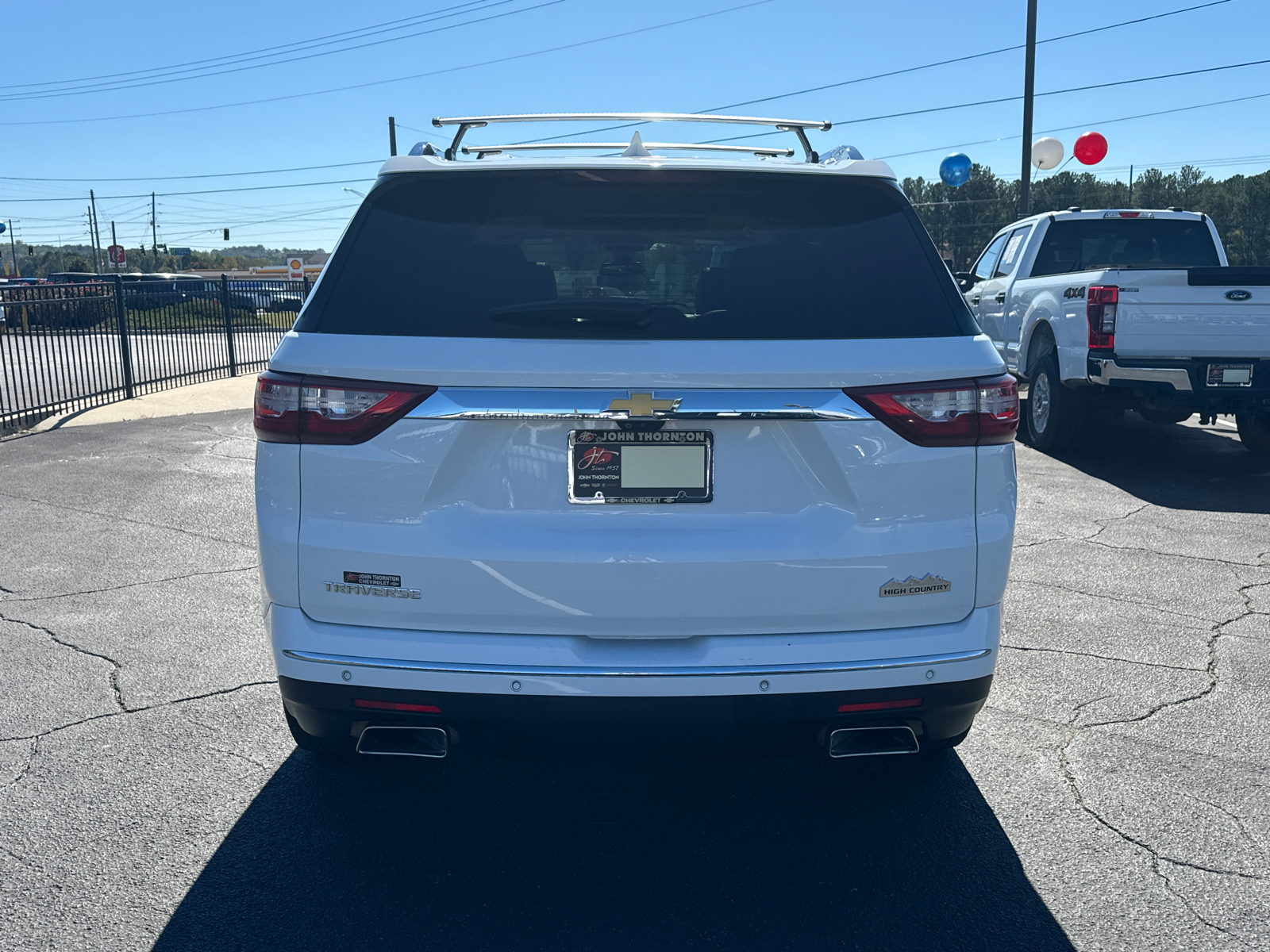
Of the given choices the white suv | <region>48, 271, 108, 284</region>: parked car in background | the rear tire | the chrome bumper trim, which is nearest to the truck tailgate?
the chrome bumper trim

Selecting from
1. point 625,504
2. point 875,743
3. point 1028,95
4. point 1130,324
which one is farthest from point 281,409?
point 1028,95

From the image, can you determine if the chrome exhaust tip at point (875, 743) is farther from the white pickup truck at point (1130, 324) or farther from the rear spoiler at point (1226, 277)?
the rear spoiler at point (1226, 277)

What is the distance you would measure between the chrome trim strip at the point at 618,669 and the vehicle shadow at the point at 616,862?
0.30 m

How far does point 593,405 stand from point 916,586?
2.98 ft

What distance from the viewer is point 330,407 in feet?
8.76

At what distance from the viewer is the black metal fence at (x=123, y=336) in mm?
12938

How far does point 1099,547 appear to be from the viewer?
270 inches

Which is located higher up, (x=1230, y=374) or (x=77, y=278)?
(x=77, y=278)

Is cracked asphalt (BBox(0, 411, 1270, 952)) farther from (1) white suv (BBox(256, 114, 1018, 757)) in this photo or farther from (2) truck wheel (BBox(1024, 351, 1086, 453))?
(2) truck wheel (BBox(1024, 351, 1086, 453))

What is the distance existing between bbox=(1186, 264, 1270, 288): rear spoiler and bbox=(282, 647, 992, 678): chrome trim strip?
7.54 meters

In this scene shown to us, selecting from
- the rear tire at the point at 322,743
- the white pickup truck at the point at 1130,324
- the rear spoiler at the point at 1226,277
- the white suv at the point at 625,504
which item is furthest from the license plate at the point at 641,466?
the rear spoiler at the point at 1226,277

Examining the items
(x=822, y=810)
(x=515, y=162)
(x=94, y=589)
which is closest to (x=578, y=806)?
(x=822, y=810)

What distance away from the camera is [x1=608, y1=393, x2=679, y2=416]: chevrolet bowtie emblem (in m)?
2.58

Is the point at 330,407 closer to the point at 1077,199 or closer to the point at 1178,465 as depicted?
the point at 1178,465
